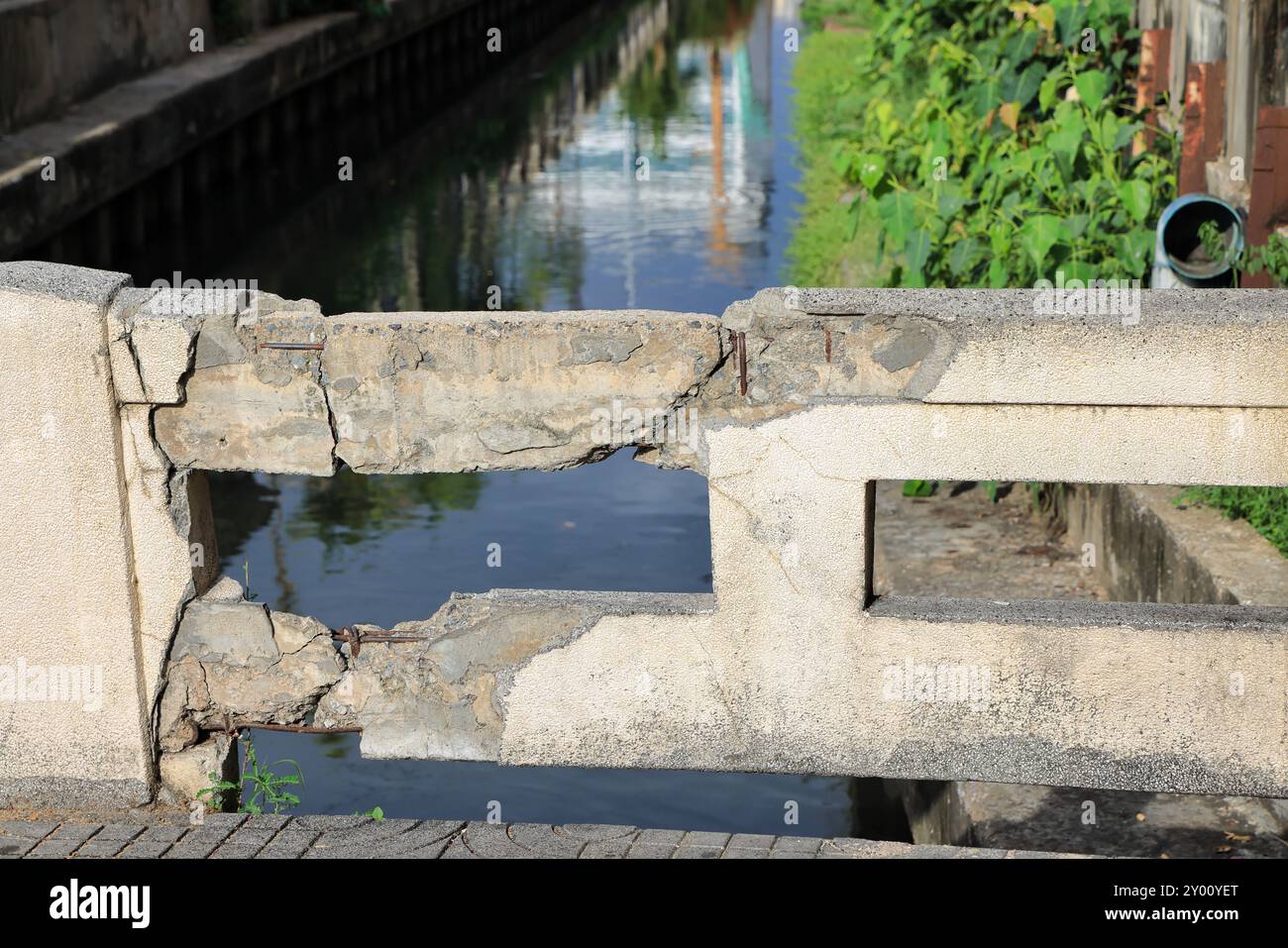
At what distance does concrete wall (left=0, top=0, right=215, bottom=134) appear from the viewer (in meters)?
12.1

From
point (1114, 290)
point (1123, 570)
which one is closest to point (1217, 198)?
point (1123, 570)

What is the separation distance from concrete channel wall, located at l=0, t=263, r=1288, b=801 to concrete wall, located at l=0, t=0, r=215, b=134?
8.90m

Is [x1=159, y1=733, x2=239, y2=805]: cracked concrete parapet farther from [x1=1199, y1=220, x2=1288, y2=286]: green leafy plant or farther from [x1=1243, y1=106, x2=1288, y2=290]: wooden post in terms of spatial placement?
[x1=1243, y1=106, x2=1288, y2=290]: wooden post

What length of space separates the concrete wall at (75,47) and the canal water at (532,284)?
1.51 meters

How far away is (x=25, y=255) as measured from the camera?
11.7m

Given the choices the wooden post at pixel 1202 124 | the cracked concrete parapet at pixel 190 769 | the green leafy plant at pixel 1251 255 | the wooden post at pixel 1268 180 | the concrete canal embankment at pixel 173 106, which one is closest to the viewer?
the cracked concrete parapet at pixel 190 769

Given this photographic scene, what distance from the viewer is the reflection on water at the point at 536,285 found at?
6.05 metres

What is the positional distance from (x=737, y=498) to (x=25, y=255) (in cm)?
915

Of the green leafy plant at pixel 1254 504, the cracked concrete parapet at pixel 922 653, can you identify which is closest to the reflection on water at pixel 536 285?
the green leafy plant at pixel 1254 504

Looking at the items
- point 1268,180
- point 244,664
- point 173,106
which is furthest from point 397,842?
point 173,106

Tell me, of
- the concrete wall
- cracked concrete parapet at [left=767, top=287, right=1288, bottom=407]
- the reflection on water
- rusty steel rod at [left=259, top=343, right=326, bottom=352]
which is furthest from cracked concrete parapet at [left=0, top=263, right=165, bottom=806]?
the concrete wall

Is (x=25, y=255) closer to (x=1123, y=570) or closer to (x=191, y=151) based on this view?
(x=191, y=151)

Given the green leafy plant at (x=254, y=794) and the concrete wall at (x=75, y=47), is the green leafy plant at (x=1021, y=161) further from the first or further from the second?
the concrete wall at (x=75, y=47)

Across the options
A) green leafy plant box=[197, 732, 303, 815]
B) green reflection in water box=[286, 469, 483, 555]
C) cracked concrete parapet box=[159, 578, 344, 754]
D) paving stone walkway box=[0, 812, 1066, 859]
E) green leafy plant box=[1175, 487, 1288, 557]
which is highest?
cracked concrete parapet box=[159, 578, 344, 754]
